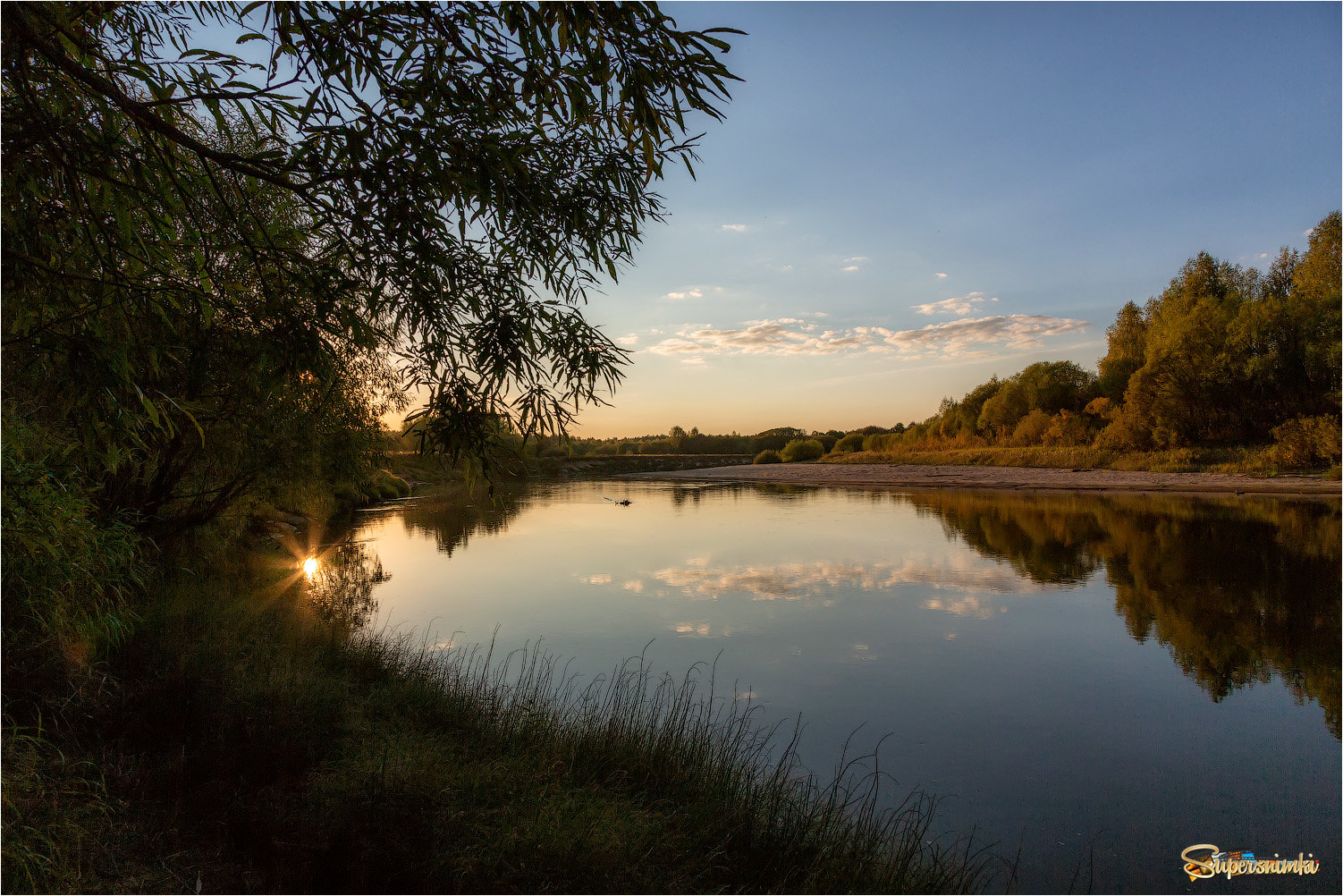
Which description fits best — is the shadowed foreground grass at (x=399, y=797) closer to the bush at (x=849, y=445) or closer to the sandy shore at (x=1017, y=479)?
the sandy shore at (x=1017, y=479)

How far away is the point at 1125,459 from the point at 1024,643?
2633 cm

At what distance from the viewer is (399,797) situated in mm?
3691

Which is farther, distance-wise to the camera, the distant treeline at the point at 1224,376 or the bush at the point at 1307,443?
the distant treeline at the point at 1224,376

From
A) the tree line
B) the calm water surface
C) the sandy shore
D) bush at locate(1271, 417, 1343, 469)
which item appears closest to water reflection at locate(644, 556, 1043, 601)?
the calm water surface

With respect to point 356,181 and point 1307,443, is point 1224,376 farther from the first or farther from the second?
point 356,181

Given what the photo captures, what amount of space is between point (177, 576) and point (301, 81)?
26.9 ft

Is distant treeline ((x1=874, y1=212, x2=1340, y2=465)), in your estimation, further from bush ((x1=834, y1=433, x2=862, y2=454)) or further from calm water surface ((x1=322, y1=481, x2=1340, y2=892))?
bush ((x1=834, y1=433, x2=862, y2=454))

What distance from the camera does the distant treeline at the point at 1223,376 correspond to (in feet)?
80.6

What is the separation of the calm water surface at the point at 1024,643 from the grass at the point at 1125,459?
770cm

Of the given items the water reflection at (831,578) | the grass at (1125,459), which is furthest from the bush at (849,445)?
the water reflection at (831,578)

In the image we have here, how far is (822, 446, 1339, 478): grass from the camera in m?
24.6

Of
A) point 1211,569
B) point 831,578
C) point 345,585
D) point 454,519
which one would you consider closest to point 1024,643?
point 831,578

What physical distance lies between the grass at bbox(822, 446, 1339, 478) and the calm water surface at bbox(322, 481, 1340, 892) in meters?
7.70

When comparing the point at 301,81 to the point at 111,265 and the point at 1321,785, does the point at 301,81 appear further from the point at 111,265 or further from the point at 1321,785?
the point at 1321,785
